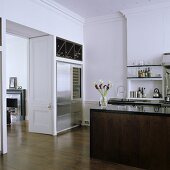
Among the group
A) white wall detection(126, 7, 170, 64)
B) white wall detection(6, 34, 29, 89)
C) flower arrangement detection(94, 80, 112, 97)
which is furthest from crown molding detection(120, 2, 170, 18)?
white wall detection(6, 34, 29, 89)

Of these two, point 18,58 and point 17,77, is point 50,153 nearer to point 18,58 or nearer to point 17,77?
point 17,77

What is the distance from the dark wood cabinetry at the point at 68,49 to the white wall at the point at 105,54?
0.35 metres

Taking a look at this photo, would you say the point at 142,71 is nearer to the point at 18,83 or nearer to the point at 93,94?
the point at 93,94

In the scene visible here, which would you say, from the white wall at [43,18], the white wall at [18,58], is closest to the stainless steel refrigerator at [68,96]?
the white wall at [43,18]

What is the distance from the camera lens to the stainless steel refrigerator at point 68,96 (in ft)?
19.4

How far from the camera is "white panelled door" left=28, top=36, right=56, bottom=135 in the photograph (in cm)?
563

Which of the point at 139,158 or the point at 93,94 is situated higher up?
the point at 93,94

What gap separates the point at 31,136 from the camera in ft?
18.1

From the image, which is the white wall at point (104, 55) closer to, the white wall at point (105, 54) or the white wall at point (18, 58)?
the white wall at point (105, 54)

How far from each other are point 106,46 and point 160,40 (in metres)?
1.76

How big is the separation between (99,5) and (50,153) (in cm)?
420

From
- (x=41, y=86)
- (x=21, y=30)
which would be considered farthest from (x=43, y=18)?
(x=41, y=86)

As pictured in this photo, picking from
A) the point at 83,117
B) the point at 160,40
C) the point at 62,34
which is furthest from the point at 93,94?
the point at 160,40

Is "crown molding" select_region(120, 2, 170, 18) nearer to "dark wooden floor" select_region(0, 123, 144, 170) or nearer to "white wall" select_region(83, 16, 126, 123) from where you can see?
"white wall" select_region(83, 16, 126, 123)
